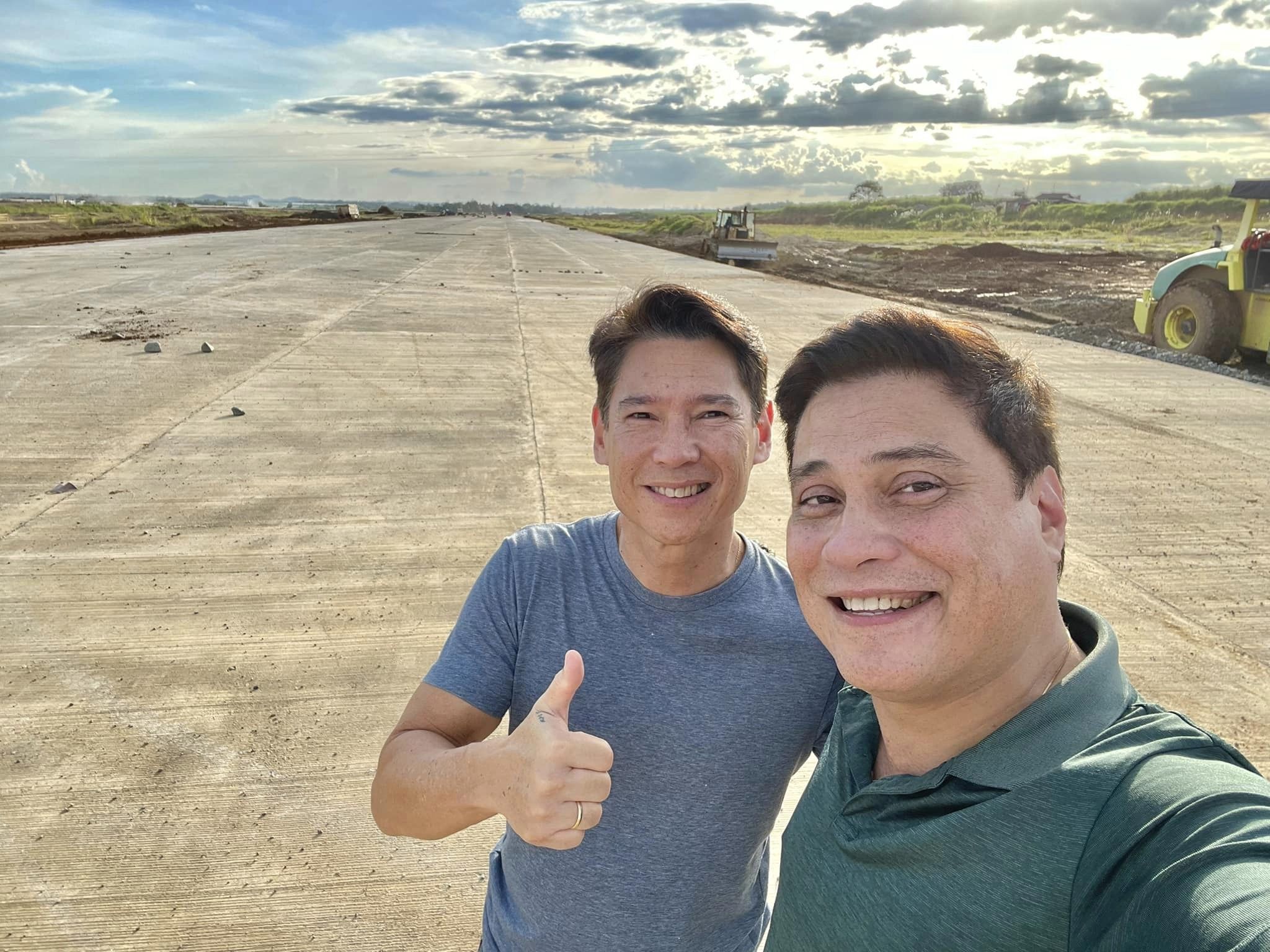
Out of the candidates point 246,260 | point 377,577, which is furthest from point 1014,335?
point 246,260

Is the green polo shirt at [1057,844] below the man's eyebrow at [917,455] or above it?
below

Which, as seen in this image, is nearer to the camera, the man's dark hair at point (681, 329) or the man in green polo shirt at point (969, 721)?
Result: the man in green polo shirt at point (969, 721)

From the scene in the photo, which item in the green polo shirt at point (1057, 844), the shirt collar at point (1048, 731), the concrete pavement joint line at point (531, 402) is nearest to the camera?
the green polo shirt at point (1057, 844)

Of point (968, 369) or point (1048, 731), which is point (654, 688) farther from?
point (968, 369)

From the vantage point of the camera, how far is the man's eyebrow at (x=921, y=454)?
1.39 meters

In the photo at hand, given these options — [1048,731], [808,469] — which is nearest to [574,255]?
[808,469]

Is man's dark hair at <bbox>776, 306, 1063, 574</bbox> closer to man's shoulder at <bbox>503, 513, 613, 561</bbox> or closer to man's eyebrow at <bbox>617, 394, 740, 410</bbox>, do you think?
man's eyebrow at <bbox>617, 394, 740, 410</bbox>

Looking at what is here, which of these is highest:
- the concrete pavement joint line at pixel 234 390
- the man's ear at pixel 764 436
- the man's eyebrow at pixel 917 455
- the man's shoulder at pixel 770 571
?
the man's eyebrow at pixel 917 455

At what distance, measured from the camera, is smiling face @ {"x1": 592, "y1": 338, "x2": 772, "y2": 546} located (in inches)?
75.0

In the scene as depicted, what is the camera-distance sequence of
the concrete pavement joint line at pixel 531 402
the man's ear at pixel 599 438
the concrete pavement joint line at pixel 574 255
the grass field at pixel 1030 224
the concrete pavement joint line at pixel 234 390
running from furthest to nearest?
1. the grass field at pixel 1030 224
2. the concrete pavement joint line at pixel 574 255
3. the concrete pavement joint line at pixel 531 402
4. the concrete pavement joint line at pixel 234 390
5. the man's ear at pixel 599 438

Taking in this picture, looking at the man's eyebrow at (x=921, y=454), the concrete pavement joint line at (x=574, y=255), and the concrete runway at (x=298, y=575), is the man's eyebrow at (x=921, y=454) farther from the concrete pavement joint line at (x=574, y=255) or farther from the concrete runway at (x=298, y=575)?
the concrete pavement joint line at (x=574, y=255)

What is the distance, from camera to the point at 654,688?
5.85 feet

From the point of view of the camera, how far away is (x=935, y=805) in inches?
51.0

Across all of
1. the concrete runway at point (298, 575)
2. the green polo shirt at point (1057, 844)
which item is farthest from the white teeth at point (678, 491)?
the concrete runway at point (298, 575)
